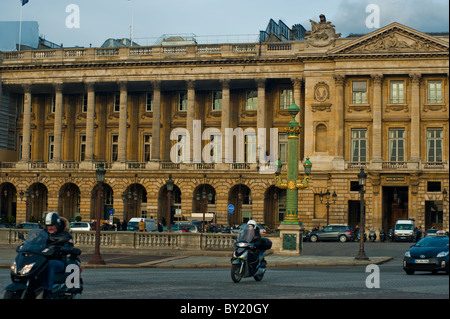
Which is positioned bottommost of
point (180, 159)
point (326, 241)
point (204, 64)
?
point (326, 241)

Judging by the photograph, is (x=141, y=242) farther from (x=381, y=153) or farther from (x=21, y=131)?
(x=21, y=131)

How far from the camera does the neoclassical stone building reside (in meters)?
74.8

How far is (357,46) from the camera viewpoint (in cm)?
7569

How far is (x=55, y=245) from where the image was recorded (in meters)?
16.0

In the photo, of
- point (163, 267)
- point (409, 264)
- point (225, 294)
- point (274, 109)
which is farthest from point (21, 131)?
point (225, 294)

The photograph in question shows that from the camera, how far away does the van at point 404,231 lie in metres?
65.9

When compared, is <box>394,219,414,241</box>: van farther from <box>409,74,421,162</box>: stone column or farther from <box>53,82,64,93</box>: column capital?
<box>53,82,64,93</box>: column capital

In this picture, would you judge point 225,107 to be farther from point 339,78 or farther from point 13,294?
point 13,294

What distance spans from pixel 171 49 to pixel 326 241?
89.3 feet

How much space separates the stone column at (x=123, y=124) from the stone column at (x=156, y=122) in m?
3.03

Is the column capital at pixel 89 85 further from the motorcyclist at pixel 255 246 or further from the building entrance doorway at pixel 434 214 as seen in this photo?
the motorcyclist at pixel 255 246

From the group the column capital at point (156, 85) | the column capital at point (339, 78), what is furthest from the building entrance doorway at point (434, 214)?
the column capital at point (156, 85)

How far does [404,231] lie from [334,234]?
5.55m

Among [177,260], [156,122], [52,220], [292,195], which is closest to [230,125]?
[156,122]
